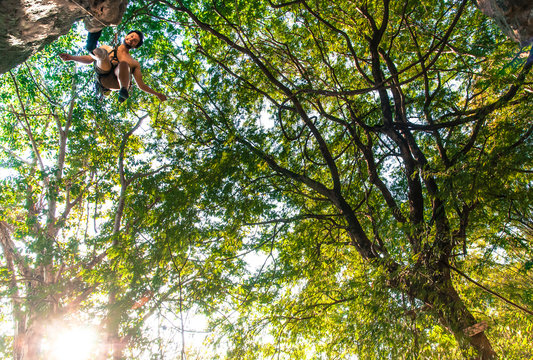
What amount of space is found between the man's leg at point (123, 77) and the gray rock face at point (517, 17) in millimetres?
3597

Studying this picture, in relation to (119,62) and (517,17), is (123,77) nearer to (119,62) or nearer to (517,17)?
(119,62)

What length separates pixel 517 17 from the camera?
2.23 meters

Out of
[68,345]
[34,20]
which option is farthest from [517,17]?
[68,345]

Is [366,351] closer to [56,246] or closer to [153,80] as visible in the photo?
[153,80]

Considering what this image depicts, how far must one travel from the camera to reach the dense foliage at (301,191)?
358 cm

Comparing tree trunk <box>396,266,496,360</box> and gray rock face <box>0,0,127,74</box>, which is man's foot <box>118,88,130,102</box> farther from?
tree trunk <box>396,266,496,360</box>

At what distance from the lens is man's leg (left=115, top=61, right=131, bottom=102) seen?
350 centimetres

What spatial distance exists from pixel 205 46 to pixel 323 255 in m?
4.70

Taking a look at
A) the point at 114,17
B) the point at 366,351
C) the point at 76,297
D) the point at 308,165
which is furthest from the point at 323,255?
the point at 76,297

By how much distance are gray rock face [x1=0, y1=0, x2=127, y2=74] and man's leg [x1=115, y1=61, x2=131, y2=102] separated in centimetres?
93

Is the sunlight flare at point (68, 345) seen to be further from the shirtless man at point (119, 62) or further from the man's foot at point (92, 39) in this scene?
the man's foot at point (92, 39)

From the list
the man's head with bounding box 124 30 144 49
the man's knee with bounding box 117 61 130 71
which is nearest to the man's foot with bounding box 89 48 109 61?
the man's knee with bounding box 117 61 130 71

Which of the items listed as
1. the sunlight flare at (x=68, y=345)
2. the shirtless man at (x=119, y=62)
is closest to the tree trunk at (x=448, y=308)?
the shirtless man at (x=119, y=62)

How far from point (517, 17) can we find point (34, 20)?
3392 millimetres
